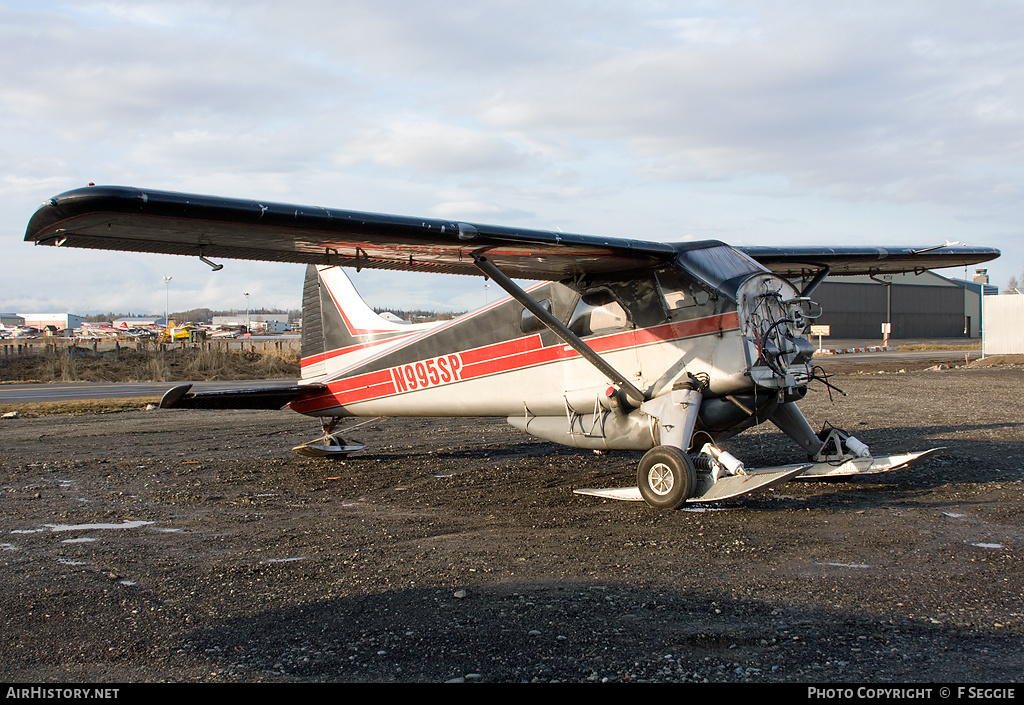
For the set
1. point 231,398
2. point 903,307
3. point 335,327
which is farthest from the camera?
point 903,307

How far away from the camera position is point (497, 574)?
5.48 m

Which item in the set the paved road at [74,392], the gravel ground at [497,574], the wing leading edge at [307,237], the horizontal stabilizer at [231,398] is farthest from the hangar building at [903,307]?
the wing leading edge at [307,237]

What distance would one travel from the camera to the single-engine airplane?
657 cm

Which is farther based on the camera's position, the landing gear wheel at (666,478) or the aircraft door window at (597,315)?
the aircraft door window at (597,315)

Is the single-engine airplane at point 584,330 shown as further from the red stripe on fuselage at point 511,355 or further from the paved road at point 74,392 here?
the paved road at point 74,392

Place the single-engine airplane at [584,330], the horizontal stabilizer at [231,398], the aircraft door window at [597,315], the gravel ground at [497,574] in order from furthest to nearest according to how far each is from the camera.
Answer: the horizontal stabilizer at [231,398] → the aircraft door window at [597,315] → the single-engine airplane at [584,330] → the gravel ground at [497,574]

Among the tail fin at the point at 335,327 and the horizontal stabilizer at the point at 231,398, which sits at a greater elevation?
the tail fin at the point at 335,327

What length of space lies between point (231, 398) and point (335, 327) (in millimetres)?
2189

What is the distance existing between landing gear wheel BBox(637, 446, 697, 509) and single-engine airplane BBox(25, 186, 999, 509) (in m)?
0.02

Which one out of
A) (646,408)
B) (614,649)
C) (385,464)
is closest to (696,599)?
(614,649)

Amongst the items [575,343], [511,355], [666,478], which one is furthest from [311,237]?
[666,478]

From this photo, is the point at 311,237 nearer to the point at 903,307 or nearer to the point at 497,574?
the point at 497,574

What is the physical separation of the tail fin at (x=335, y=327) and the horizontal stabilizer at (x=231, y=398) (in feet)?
2.53

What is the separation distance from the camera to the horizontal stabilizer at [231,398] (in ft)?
30.8
